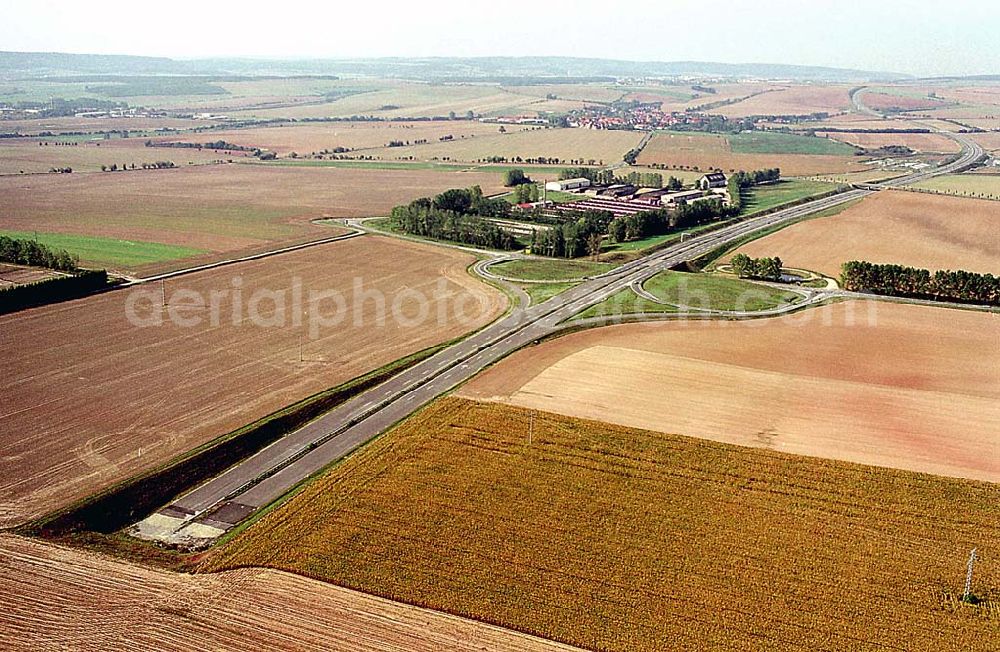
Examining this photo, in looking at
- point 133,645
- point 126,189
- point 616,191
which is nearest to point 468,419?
point 133,645

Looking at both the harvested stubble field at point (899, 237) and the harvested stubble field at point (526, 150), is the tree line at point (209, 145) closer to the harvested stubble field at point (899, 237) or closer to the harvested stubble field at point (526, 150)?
the harvested stubble field at point (526, 150)

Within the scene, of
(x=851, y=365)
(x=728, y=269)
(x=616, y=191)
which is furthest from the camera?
(x=616, y=191)

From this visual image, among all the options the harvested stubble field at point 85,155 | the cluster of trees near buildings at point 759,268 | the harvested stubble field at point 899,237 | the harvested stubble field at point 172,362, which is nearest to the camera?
the harvested stubble field at point 172,362

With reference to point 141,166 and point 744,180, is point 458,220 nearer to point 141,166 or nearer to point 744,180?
point 744,180

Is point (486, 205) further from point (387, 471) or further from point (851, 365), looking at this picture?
point (387, 471)

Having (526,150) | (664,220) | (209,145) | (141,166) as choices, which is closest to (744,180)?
(664,220)

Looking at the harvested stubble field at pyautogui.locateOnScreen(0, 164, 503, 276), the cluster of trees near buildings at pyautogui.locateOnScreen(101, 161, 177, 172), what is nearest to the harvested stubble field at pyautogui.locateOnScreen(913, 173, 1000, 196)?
the harvested stubble field at pyautogui.locateOnScreen(0, 164, 503, 276)

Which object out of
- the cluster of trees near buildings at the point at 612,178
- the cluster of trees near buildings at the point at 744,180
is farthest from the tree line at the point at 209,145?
the cluster of trees near buildings at the point at 744,180
